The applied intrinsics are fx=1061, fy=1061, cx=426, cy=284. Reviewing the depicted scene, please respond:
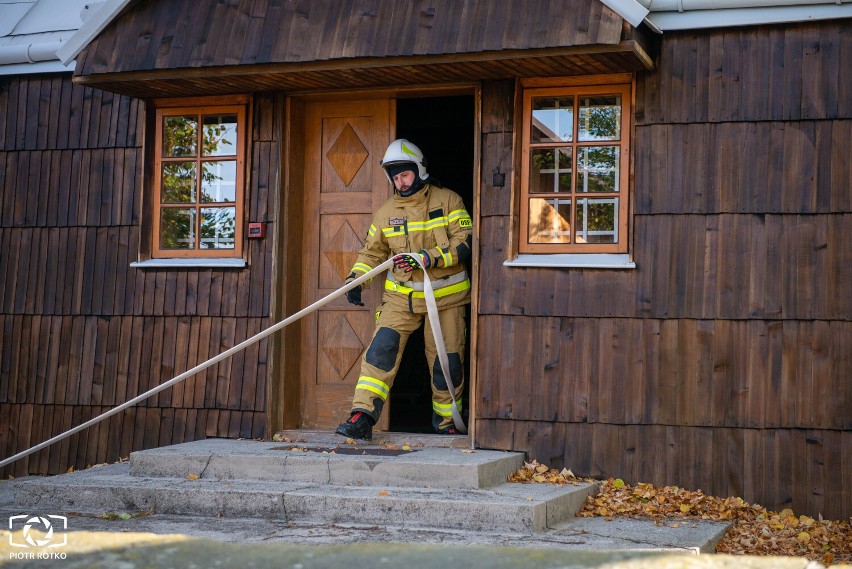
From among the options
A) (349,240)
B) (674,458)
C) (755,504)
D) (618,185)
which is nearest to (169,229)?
(349,240)

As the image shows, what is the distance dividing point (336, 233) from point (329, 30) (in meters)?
1.77

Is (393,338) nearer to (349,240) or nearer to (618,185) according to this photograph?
(349,240)

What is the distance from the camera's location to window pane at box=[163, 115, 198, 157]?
8914mm

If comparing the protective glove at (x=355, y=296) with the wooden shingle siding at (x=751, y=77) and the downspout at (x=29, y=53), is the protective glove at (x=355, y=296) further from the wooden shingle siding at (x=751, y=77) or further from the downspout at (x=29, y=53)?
the downspout at (x=29, y=53)

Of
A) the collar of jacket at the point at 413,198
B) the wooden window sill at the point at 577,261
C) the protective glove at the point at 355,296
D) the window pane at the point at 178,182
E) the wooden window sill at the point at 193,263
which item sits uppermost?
the window pane at the point at 178,182

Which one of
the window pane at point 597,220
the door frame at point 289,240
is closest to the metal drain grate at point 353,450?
the door frame at point 289,240

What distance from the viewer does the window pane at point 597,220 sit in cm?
788

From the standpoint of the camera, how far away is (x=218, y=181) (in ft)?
28.9

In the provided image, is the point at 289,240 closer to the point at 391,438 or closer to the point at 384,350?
the point at 384,350

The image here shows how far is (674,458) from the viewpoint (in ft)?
24.9

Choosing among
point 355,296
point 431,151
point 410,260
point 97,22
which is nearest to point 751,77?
point 410,260

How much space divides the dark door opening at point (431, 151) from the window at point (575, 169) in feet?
12.1

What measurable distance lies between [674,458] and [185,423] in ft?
12.9

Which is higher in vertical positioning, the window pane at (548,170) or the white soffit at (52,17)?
the white soffit at (52,17)
